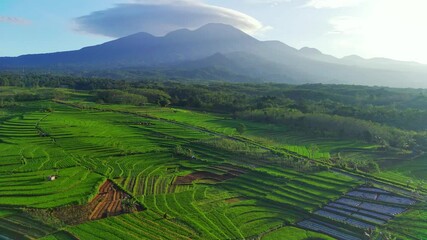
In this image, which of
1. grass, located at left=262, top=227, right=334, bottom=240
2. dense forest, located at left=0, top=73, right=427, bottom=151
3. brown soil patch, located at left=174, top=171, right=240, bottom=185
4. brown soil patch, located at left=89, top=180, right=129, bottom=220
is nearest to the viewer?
grass, located at left=262, top=227, right=334, bottom=240

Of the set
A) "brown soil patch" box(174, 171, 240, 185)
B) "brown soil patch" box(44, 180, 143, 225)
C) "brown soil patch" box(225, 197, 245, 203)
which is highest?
"brown soil patch" box(174, 171, 240, 185)

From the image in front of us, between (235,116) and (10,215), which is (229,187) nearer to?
(10,215)

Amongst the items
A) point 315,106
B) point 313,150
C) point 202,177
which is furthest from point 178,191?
point 315,106

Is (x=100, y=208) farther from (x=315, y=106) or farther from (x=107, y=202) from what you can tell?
(x=315, y=106)

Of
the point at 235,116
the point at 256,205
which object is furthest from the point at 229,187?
the point at 235,116

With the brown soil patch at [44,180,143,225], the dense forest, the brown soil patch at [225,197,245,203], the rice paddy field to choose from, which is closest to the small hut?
the rice paddy field

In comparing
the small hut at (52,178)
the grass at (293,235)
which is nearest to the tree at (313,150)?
the grass at (293,235)

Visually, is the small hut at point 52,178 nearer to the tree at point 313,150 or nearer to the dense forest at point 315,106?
the tree at point 313,150

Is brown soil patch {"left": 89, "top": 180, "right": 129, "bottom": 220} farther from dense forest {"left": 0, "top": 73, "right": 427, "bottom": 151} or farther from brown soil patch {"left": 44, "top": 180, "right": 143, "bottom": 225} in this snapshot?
dense forest {"left": 0, "top": 73, "right": 427, "bottom": 151}
